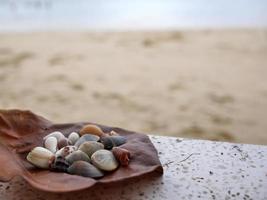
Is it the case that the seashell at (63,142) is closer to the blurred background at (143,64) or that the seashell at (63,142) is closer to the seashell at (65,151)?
the seashell at (65,151)

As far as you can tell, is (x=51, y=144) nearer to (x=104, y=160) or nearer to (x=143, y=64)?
(x=104, y=160)

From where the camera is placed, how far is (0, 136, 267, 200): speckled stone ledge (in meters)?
0.64

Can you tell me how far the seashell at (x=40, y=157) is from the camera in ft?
2.14

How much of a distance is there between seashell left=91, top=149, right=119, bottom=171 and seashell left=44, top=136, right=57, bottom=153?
80 millimetres

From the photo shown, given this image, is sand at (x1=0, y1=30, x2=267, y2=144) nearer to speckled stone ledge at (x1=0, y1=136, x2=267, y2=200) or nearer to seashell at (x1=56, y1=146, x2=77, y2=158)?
speckled stone ledge at (x1=0, y1=136, x2=267, y2=200)

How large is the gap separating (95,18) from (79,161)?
364cm

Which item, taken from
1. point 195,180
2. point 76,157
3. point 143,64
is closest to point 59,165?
point 76,157

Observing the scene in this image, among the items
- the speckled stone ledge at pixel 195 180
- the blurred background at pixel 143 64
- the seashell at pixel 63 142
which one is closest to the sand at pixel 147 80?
the blurred background at pixel 143 64

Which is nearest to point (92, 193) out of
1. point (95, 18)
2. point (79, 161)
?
point (79, 161)

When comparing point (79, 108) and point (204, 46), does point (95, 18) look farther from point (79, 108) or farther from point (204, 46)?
point (79, 108)

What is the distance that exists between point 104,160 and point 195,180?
0.16 m

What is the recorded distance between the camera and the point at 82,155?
0.66m

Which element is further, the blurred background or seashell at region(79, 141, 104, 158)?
the blurred background

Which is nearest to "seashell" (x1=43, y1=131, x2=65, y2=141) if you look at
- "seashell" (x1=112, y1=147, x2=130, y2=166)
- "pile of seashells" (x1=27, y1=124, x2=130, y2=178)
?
"pile of seashells" (x1=27, y1=124, x2=130, y2=178)
